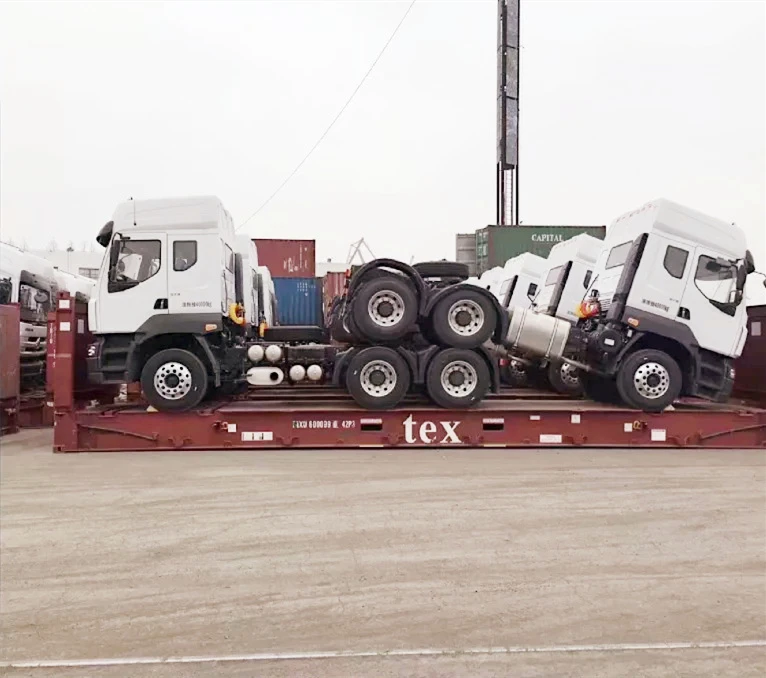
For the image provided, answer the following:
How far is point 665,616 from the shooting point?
3.85 metres

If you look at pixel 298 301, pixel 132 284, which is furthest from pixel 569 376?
pixel 298 301

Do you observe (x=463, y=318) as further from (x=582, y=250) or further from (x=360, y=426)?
(x=582, y=250)

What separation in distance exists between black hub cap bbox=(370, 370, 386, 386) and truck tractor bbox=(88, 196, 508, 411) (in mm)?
→ 14

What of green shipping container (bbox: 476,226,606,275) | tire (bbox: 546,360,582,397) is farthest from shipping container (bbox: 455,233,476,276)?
tire (bbox: 546,360,582,397)

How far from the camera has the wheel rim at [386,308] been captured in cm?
891

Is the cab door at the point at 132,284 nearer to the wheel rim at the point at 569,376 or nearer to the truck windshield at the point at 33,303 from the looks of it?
the truck windshield at the point at 33,303

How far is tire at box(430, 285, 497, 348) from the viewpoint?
901 centimetres

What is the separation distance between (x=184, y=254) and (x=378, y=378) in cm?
306

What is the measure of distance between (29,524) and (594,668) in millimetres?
4724

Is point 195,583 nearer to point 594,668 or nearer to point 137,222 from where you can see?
point 594,668

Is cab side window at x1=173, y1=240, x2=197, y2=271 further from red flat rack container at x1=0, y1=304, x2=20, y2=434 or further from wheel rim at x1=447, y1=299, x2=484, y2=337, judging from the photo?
red flat rack container at x1=0, y1=304, x2=20, y2=434

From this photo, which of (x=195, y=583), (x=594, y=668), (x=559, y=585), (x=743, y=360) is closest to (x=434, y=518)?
(x=559, y=585)

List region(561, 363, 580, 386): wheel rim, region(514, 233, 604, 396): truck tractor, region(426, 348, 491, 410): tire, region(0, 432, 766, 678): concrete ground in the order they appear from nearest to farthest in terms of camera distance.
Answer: region(0, 432, 766, 678): concrete ground < region(426, 348, 491, 410): tire < region(561, 363, 580, 386): wheel rim < region(514, 233, 604, 396): truck tractor

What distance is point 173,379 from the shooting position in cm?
872
